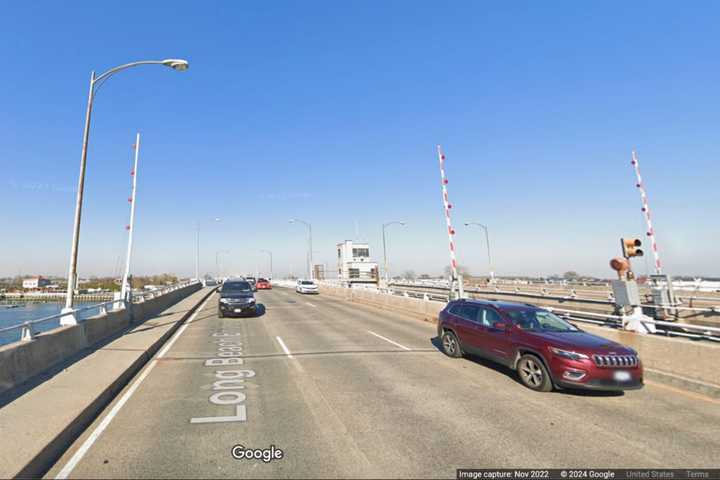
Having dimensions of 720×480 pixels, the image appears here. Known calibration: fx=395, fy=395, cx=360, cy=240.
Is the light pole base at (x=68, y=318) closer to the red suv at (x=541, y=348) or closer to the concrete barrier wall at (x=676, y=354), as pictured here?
the red suv at (x=541, y=348)

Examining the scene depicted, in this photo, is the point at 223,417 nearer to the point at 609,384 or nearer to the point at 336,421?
the point at 336,421

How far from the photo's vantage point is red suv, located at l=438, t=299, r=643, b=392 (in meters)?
6.91

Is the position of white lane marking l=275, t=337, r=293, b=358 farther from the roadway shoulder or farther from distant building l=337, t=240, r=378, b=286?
distant building l=337, t=240, r=378, b=286

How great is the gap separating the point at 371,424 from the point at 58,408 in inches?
182

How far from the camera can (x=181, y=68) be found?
12.1 m

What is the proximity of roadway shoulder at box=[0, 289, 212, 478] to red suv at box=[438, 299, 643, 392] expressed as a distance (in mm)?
→ 7573

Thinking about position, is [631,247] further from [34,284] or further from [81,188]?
[34,284]

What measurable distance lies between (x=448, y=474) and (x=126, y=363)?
7.68m

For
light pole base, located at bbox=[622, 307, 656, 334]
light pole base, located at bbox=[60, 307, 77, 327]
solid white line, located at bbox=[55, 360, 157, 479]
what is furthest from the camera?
light pole base, located at bbox=[60, 307, 77, 327]

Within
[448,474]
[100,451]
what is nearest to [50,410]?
[100,451]

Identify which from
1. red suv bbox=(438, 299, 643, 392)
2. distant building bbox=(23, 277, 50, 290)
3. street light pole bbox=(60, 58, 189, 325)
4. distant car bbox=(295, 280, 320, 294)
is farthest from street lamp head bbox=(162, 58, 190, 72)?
distant building bbox=(23, 277, 50, 290)

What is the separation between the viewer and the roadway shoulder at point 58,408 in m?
4.41

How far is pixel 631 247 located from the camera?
10.5 m

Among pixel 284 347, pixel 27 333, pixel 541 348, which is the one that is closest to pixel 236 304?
pixel 284 347
